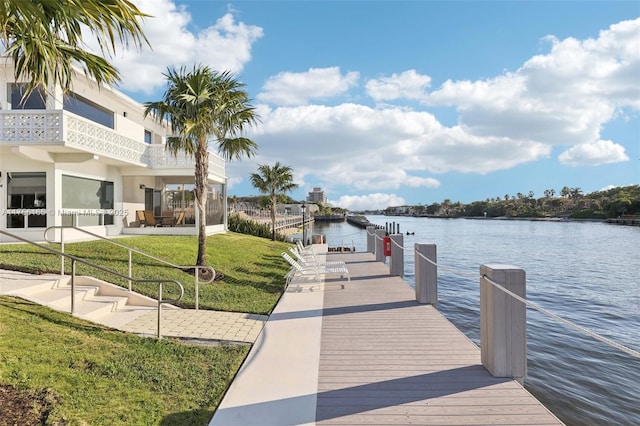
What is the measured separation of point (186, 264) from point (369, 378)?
999 centimetres

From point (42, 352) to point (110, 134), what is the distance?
13691mm

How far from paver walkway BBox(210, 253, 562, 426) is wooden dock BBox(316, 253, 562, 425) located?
10 mm

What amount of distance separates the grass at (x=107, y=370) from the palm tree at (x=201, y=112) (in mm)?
6134

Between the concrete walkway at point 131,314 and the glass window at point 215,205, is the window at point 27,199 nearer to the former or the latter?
the concrete walkway at point 131,314

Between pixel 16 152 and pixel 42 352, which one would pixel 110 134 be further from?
pixel 42 352

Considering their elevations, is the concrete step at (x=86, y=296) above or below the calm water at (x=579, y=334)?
above

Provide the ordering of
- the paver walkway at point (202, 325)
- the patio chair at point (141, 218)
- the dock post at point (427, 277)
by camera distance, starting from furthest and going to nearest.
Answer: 1. the patio chair at point (141, 218)
2. the dock post at point (427, 277)
3. the paver walkway at point (202, 325)

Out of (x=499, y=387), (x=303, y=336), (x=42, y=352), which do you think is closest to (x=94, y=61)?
(x=42, y=352)

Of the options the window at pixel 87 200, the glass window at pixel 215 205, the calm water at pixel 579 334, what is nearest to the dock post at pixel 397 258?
the calm water at pixel 579 334

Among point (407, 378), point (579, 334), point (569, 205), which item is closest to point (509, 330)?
point (407, 378)

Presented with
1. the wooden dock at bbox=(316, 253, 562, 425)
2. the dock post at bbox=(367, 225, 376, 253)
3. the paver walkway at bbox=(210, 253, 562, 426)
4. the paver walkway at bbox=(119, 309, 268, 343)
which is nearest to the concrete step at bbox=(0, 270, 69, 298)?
the paver walkway at bbox=(119, 309, 268, 343)

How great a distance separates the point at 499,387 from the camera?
4031mm

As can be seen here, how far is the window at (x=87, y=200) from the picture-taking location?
1498 cm

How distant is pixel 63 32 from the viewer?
17.0 feet
